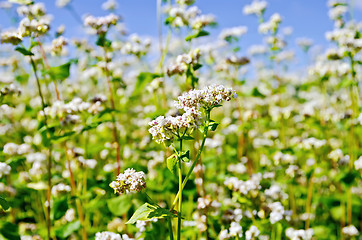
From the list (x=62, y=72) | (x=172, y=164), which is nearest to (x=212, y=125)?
(x=172, y=164)

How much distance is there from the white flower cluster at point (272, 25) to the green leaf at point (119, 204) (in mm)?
3554

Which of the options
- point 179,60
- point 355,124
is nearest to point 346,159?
point 355,124

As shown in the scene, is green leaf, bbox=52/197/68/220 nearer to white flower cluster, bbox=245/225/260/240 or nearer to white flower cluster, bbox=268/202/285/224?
white flower cluster, bbox=245/225/260/240

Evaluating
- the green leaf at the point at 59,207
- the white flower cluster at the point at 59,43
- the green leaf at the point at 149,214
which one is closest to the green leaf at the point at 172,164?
the green leaf at the point at 149,214

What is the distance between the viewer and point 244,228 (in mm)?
2979

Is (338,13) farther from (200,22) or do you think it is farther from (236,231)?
(236,231)

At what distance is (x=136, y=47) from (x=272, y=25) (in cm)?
224

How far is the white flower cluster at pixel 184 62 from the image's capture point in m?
2.98

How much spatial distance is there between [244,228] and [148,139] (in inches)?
103

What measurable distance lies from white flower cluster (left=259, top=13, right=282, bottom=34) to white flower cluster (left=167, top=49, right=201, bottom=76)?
2.62 meters

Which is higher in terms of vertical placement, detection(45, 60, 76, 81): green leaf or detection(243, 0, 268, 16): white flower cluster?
detection(243, 0, 268, 16): white flower cluster

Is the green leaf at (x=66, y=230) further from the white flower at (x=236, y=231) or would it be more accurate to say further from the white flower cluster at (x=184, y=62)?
the white flower cluster at (x=184, y=62)

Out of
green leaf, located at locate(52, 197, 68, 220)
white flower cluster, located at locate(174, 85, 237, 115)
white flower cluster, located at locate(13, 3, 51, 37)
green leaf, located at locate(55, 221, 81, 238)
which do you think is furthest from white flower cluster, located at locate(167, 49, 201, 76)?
green leaf, located at locate(55, 221, 81, 238)

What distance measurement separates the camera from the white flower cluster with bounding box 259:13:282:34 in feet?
16.8
